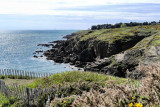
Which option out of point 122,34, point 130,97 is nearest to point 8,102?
point 130,97

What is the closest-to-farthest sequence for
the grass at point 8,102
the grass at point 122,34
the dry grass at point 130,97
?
the dry grass at point 130,97
the grass at point 8,102
the grass at point 122,34

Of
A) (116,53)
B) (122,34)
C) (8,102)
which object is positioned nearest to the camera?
(8,102)

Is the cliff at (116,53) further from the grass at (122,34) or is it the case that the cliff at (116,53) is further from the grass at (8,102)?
the grass at (8,102)

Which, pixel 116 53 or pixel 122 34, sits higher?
pixel 122 34

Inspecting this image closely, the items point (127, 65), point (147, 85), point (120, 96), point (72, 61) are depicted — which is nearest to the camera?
point (120, 96)

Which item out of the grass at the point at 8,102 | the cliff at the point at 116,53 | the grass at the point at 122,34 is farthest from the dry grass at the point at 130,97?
the grass at the point at 122,34

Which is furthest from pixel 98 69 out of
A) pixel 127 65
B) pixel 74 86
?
pixel 74 86

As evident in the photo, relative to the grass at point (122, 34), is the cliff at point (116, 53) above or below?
below

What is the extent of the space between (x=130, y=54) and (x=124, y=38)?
2976 centimetres

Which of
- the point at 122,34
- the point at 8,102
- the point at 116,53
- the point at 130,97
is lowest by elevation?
the point at 116,53

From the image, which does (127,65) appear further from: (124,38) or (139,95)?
(124,38)

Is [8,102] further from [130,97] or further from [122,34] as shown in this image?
[122,34]

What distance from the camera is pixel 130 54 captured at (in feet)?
99.4

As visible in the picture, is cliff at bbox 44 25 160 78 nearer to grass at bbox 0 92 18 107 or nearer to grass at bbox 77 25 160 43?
grass at bbox 77 25 160 43
